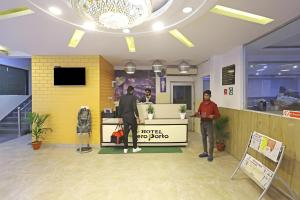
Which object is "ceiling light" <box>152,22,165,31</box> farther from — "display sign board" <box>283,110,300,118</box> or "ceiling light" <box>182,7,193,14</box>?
"display sign board" <box>283,110,300,118</box>

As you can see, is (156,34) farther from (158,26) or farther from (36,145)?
(36,145)

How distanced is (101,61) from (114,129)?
188 centimetres

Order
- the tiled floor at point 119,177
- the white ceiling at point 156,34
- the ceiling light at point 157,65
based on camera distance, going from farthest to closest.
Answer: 1. the ceiling light at point 157,65
2. the tiled floor at point 119,177
3. the white ceiling at point 156,34

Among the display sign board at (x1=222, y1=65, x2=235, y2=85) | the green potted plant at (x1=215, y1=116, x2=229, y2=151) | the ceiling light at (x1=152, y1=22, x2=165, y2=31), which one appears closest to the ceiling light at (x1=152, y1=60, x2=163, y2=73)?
the display sign board at (x1=222, y1=65, x2=235, y2=85)

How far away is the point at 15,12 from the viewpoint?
9.66 ft

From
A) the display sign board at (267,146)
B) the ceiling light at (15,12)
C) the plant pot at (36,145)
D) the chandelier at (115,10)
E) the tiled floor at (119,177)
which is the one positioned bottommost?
the tiled floor at (119,177)

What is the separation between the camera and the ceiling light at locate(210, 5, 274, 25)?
110 inches

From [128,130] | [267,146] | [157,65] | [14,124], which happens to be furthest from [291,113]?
[14,124]

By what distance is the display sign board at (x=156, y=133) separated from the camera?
5562mm

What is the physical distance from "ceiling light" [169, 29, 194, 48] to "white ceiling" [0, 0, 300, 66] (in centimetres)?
11

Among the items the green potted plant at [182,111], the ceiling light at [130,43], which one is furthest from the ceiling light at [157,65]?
the green potted plant at [182,111]

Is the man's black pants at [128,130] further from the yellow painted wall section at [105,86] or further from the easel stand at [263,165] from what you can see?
the easel stand at [263,165]

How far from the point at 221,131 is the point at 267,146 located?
84.2 inches

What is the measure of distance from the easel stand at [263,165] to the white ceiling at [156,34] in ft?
5.56
